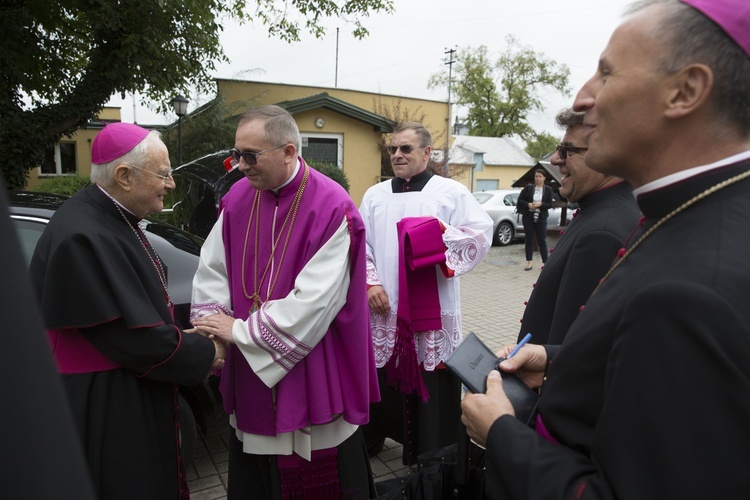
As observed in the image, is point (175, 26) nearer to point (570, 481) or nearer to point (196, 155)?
point (196, 155)

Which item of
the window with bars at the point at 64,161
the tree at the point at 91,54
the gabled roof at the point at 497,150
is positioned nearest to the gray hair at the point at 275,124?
the tree at the point at 91,54

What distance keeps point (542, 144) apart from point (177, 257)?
174 ft

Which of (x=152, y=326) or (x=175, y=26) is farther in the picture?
(x=175, y=26)

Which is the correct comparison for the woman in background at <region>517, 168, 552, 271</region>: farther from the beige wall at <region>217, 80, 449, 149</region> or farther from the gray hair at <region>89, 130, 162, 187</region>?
the gray hair at <region>89, 130, 162, 187</region>

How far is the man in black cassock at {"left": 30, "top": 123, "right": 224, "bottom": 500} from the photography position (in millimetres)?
2039

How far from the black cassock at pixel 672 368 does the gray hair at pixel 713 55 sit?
11 centimetres

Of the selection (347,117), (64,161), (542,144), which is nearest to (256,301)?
(347,117)

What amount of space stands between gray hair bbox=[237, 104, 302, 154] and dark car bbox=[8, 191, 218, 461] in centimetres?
156

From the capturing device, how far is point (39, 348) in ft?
1.47

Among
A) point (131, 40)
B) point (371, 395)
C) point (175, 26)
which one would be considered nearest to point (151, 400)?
point (371, 395)

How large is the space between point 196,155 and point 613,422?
1594 cm

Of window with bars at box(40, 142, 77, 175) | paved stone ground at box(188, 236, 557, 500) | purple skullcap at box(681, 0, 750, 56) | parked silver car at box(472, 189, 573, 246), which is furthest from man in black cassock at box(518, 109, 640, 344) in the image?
window with bars at box(40, 142, 77, 175)

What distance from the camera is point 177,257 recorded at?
374 cm

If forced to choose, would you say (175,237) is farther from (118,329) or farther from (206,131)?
(206,131)
